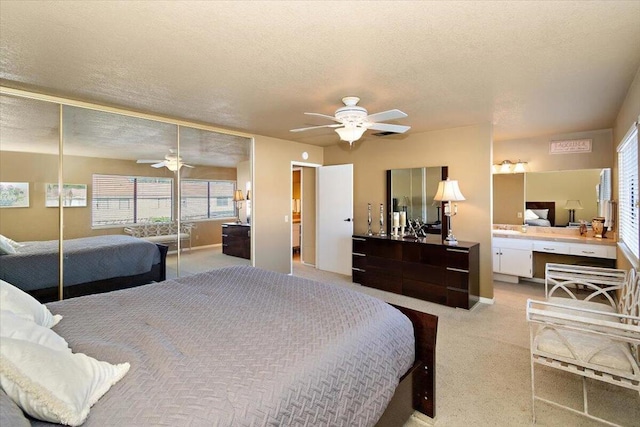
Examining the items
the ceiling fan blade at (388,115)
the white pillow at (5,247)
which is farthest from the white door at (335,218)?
the white pillow at (5,247)

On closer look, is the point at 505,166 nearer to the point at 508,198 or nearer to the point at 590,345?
the point at 508,198

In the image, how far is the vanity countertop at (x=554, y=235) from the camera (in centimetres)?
436

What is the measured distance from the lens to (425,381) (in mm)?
2068

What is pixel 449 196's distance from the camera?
433 centimetres

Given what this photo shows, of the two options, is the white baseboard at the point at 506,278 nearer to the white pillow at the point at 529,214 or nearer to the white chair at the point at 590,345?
the white pillow at the point at 529,214

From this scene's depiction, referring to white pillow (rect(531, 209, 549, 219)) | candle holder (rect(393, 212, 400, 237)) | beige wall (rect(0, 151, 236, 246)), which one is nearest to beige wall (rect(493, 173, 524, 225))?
white pillow (rect(531, 209, 549, 219))

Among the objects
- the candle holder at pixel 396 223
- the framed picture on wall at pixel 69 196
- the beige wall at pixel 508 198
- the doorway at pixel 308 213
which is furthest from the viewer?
the doorway at pixel 308 213

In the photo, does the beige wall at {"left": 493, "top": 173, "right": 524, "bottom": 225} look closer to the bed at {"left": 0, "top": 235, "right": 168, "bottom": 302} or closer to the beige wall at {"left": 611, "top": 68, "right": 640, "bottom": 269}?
the beige wall at {"left": 611, "top": 68, "right": 640, "bottom": 269}

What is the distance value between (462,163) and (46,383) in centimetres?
482

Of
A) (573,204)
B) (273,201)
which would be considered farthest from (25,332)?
(573,204)

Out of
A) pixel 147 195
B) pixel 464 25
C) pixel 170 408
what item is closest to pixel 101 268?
pixel 147 195

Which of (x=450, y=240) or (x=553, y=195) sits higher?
(x=553, y=195)

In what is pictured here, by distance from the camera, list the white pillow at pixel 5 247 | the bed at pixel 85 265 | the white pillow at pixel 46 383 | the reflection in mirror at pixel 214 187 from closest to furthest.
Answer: the white pillow at pixel 46 383 < the white pillow at pixel 5 247 < the bed at pixel 85 265 < the reflection in mirror at pixel 214 187

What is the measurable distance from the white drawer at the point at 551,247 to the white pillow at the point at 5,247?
671cm
